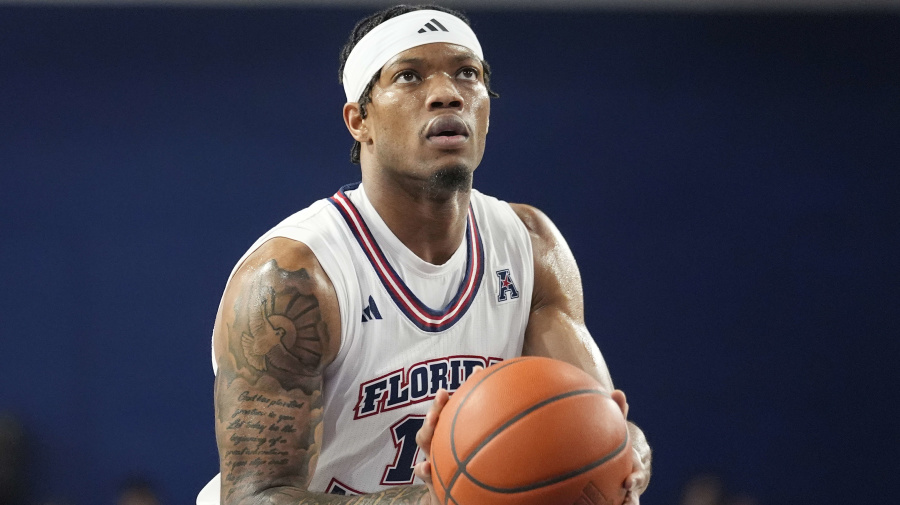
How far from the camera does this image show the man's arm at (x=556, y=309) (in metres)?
2.83

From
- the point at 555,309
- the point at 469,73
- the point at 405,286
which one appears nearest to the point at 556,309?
the point at 555,309

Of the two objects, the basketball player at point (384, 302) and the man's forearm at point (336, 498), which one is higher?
the basketball player at point (384, 302)

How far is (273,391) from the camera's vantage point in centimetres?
230

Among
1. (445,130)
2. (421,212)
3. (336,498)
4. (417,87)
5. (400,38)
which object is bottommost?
(336,498)

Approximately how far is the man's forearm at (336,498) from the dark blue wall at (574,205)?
3.05m

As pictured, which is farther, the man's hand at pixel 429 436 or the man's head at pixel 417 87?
the man's head at pixel 417 87

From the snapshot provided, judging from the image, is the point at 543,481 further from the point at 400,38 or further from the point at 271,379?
the point at 400,38

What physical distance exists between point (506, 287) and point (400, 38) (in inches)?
30.0

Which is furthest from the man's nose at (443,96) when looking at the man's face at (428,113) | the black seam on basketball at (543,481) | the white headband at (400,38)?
the black seam on basketball at (543,481)

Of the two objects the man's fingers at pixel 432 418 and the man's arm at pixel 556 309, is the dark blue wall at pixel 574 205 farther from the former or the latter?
the man's fingers at pixel 432 418

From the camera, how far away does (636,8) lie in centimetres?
530

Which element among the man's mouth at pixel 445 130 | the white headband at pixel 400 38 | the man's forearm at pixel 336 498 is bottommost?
the man's forearm at pixel 336 498

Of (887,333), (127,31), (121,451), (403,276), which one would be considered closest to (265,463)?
(403,276)

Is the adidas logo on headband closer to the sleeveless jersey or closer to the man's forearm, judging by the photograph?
the sleeveless jersey
